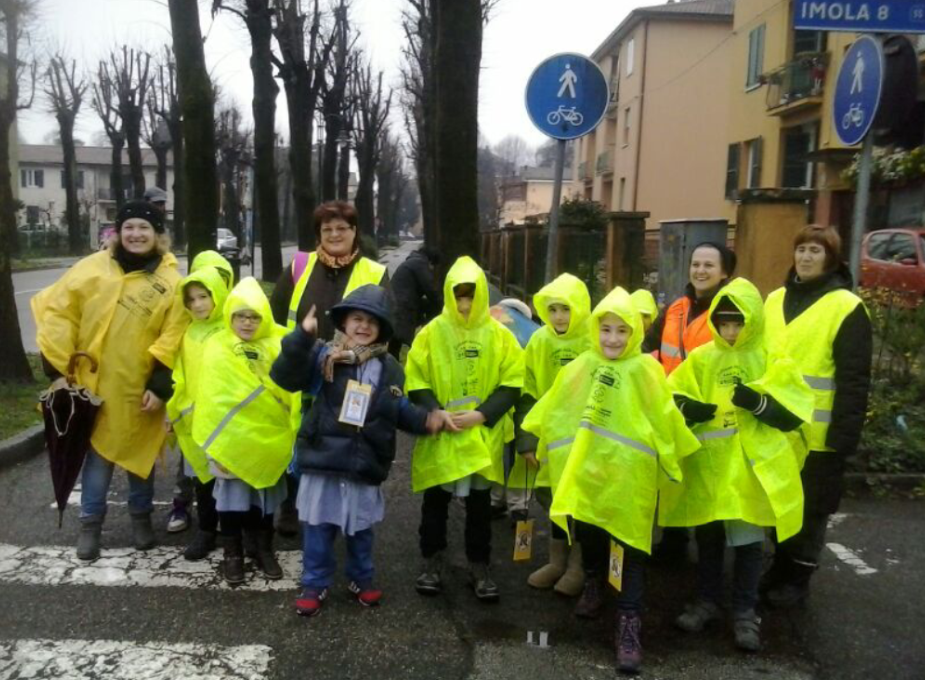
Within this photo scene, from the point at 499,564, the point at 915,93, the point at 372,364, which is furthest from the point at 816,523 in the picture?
the point at 915,93

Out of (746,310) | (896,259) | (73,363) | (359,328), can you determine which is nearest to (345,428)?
(359,328)

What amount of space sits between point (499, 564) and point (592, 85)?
3624mm

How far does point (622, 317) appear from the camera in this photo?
12.2 feet

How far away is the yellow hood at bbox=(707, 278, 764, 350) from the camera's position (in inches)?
148

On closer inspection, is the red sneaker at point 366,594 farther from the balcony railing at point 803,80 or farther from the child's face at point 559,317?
the balcony railing at point 803,80

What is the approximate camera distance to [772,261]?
299 inches

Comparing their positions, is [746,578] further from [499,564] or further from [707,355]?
[499,564]

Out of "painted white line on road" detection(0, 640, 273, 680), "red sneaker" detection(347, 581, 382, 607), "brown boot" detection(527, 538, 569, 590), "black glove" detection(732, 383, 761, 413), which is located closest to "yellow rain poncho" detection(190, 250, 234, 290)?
"red sneaker" detection(347, 581, 382, 607)

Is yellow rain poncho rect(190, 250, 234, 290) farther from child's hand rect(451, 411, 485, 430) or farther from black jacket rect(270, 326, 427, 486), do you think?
child's hand rect(451, 411, 485, 430)

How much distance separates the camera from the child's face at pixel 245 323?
4.35 m

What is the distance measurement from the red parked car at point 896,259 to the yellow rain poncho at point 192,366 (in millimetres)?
11520

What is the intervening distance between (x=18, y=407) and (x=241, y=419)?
14.4 ft

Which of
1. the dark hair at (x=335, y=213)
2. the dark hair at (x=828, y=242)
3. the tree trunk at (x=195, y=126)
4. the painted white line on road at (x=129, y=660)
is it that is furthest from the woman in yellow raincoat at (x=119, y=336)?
the tree trunk at (x=195, y=126)

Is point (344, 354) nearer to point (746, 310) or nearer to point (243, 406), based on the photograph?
point (243, 406)
